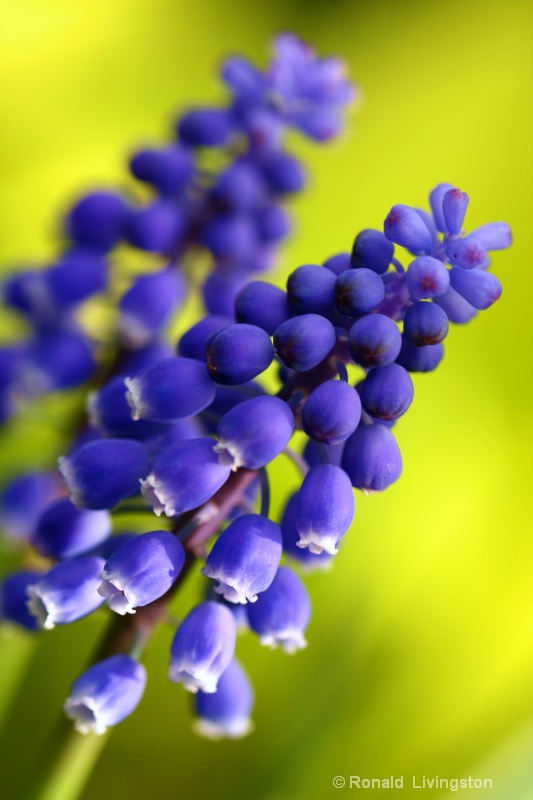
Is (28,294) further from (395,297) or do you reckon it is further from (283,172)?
(395,297)

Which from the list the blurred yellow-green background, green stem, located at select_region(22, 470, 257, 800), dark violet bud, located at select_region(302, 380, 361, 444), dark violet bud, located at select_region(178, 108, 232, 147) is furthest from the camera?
dark violet bud, located at select_region(178, 108, 232, 147)

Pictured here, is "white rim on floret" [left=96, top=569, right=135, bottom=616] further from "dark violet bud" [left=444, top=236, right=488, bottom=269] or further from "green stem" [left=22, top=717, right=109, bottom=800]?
"dark violet bud" [left=444, top=236, right=488, bottom=269]

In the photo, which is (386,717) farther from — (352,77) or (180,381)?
(352,77)

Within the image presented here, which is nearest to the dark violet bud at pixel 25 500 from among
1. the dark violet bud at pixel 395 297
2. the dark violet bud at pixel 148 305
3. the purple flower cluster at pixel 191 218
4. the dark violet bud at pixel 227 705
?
the purple flower cluster at pixel 191 218

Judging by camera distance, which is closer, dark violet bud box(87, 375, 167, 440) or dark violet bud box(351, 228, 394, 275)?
dark violet bud box(351, 228, 394, 275)

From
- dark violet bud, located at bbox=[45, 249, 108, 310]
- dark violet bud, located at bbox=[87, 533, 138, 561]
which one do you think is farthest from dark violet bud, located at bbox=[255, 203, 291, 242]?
dark violet bud, located at bbox=[87, 533, 138, 561]

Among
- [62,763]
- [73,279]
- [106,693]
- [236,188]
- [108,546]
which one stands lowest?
[62,763]

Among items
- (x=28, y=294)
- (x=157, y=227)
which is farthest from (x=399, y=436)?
(x=28, y=294)
